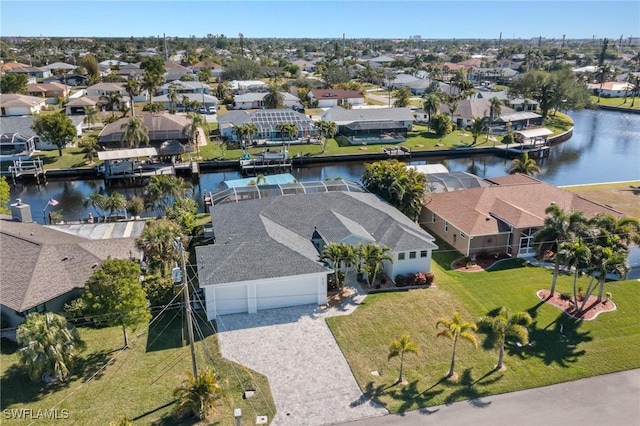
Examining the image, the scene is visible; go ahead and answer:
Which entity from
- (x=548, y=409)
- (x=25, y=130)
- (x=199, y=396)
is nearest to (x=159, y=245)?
(x=199, y=396)

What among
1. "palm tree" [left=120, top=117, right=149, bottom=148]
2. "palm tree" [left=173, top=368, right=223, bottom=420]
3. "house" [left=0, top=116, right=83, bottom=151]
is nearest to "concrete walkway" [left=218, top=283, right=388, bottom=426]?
"palm tree" [left=173, top=368, right=223, bottom=420]

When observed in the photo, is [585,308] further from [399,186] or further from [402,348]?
[399,186]

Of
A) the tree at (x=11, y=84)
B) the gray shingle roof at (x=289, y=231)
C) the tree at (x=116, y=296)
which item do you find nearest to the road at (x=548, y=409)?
the gray shingle roof at (x=289, y=231)

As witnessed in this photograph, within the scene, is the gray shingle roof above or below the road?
above

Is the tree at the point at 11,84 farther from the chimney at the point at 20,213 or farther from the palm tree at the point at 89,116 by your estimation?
the chimney at the point at 20,213

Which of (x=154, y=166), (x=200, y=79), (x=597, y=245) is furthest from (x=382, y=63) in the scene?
(x=597, y=245)

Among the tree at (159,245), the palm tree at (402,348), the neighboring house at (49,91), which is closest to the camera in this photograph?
the palm tree at (402,348)

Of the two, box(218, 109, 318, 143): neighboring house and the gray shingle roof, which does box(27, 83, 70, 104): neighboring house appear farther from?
the gray shingle roof
